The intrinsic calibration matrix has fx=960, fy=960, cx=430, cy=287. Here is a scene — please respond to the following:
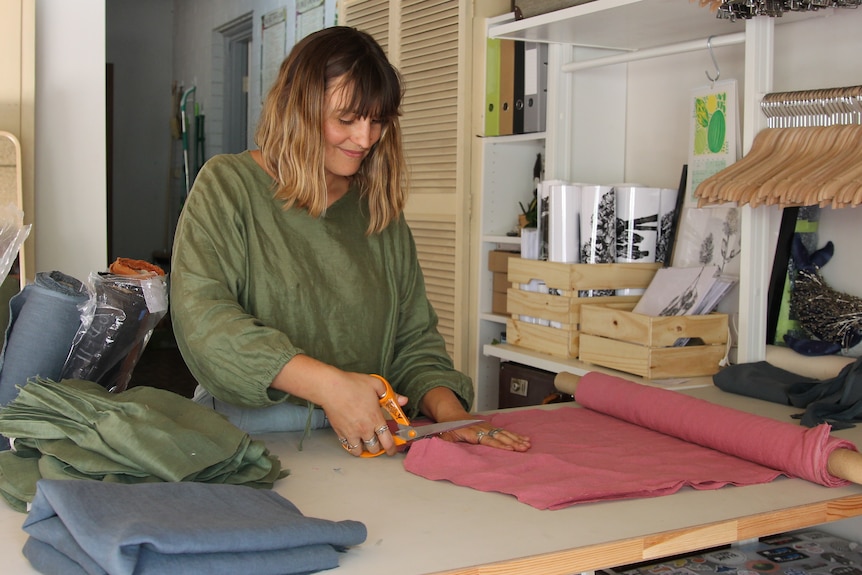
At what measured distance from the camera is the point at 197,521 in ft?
3.32

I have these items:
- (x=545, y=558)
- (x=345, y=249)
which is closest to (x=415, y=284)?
(x=345, y=249)

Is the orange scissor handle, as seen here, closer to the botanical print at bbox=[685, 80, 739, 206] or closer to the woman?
the woman

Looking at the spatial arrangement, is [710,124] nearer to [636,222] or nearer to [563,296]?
[636,222]

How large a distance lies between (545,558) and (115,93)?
26.2 feet

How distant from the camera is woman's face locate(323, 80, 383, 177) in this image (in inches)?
66.9

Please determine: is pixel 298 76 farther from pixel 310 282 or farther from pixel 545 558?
pixel 545 558

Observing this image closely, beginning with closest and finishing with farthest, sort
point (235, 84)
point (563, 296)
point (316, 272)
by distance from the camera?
point (316, 272) < point (563, 296) < point (235, 84)

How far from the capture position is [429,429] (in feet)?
5.26

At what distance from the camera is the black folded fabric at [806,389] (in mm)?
1852

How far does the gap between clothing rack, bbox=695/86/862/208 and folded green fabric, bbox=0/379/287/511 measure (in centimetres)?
126

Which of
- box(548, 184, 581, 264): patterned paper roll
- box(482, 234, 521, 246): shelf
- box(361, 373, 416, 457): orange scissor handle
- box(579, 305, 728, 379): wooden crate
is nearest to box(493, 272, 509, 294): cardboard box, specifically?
box(482, 234, 521, 246): shelf

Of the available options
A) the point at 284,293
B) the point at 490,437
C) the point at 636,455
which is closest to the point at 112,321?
the point at 284,293

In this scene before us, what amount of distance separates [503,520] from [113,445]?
0.51 m

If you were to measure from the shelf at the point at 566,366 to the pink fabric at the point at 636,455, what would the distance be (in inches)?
17.7
